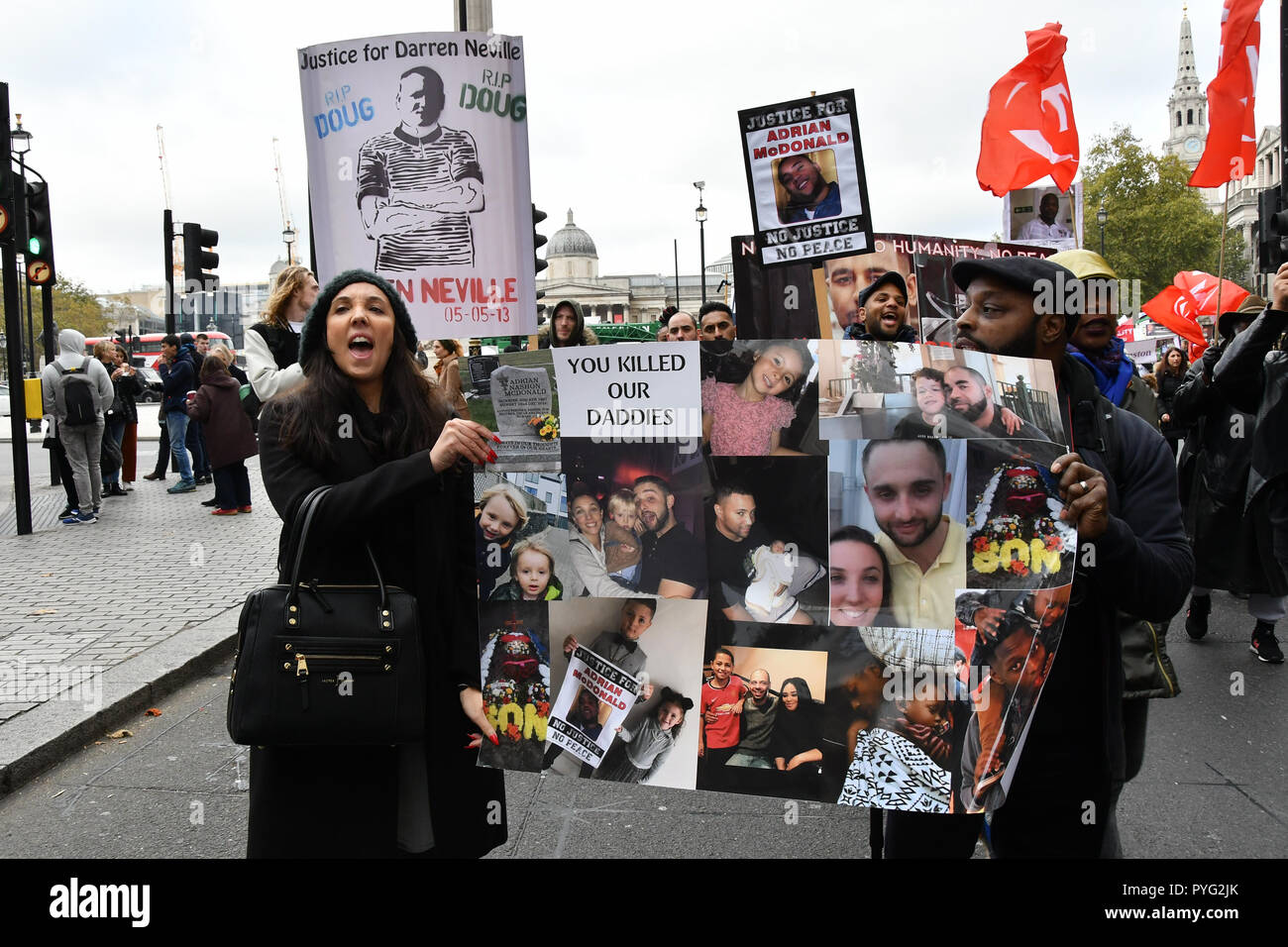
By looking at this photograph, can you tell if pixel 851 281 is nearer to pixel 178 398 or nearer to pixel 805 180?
pixel 805 180

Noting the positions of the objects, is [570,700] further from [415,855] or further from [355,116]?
[355,116]

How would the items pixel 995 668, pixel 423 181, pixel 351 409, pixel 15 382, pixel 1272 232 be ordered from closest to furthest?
1. pixel 995 668
2. pixel 351 409
3. pixel 423 181
4. pixel 1272 232
5. pixel 15 382

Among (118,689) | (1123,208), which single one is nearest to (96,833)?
(118,689)

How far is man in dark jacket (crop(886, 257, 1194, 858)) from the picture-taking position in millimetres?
2240

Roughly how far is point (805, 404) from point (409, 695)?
3.34ft

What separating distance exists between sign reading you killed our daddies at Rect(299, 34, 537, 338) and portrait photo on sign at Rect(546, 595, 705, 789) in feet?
7.26

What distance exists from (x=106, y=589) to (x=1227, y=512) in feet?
23.9

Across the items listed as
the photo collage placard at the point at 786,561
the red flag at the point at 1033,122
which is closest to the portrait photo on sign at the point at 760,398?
the photo collage placard at the point at 786,561

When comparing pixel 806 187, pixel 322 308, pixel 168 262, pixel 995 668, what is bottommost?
pixel 995 668

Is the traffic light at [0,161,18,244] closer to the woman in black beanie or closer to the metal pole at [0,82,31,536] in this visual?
the metal pole at [0,82,31,536]

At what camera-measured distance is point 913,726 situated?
2.09 m

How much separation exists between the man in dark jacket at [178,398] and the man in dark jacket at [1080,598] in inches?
507

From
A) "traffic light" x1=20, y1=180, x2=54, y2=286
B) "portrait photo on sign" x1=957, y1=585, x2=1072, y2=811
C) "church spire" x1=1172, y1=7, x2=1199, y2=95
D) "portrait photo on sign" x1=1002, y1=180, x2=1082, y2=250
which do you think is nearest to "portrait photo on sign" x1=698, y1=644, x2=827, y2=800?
"portrait photo on sign" x1=957, y1=585, x2=1072, y2=811

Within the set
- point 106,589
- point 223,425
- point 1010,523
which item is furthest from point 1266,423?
point 223,425
